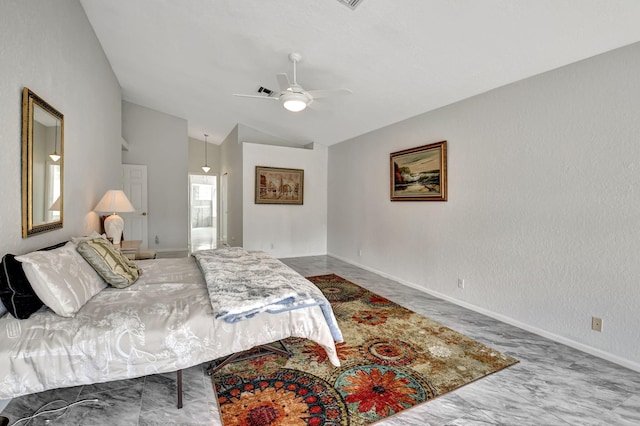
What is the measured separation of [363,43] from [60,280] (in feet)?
10.2

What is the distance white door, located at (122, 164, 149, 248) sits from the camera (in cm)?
646

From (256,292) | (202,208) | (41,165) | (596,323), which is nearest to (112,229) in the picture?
(41,165)

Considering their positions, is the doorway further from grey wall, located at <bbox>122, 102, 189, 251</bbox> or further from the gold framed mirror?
the gold framed mirror

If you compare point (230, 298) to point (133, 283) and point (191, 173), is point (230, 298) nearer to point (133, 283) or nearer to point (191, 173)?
point (133, 283)

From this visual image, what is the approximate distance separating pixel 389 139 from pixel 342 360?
3650 millimetres

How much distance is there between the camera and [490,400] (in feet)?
6.36

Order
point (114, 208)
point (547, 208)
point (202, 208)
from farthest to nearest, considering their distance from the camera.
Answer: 1. point (202, 208)
2. point (114, 208)
3. point (547, 208)

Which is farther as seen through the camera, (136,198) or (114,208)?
(136,198)

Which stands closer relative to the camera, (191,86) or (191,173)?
(191,86)

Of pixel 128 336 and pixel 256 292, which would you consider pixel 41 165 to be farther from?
pixel 256 292

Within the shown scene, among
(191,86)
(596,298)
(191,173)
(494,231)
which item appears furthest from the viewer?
(191,173)

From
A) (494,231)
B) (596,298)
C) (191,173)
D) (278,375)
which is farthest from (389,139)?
(191,173)

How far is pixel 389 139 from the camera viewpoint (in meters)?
4.95

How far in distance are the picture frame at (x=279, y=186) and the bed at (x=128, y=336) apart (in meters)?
4.40
